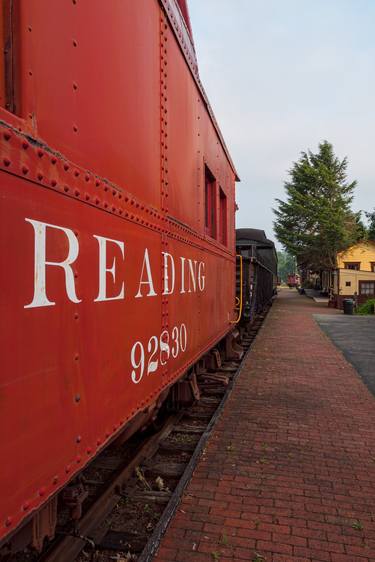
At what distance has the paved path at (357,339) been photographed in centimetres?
878

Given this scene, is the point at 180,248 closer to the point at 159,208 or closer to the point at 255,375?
the point at 159,208

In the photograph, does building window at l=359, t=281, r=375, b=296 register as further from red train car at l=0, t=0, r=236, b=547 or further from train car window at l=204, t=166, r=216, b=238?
red train car at l=0, t=0, r=236, b=547

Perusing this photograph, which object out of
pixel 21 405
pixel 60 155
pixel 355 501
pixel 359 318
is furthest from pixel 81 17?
pixel 359 318

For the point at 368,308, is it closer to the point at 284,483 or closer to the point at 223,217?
the point at 223,217

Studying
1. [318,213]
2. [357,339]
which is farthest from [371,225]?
[357,339]

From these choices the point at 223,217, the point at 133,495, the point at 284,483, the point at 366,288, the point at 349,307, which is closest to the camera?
the point at 133,495

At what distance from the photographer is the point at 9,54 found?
56.6 inches

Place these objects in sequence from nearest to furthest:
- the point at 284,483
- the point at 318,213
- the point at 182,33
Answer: the point at 182,33
the point at 284,483
the point at 318,213

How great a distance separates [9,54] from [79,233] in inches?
26.2

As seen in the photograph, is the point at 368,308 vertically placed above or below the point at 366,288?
below

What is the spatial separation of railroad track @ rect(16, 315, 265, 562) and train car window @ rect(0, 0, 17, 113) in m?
2.14

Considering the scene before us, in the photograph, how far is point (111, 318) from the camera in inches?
82.2

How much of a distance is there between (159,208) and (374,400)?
5.18 m

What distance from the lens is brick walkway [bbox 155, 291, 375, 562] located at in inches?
111
